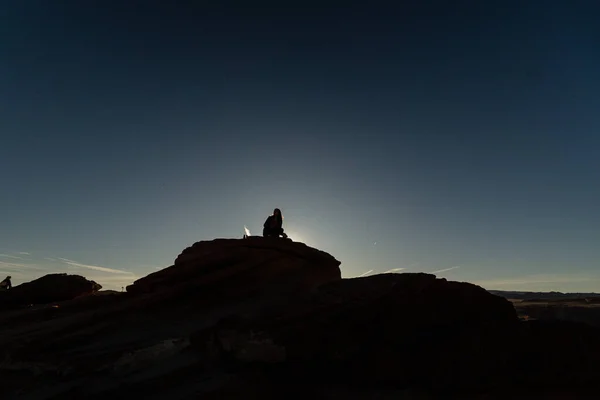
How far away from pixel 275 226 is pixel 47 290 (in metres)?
16.1

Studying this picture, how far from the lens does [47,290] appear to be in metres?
27.6

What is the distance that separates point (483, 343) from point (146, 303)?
14772 mm

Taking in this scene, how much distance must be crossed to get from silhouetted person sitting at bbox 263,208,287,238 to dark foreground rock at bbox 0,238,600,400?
496 centimetres

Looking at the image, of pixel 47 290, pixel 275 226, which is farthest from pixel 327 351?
pixel 47 290

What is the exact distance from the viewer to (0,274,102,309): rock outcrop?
26.8 m

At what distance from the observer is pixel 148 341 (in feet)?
55.4

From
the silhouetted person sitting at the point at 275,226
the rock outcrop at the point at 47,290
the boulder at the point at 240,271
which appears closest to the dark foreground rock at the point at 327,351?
the boulder at the point at 240,271

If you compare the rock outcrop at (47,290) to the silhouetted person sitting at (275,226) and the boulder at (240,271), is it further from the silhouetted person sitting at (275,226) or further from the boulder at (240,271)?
the silhouetted person sitting at (275,226)

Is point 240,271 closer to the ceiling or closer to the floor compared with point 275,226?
closer to the floor

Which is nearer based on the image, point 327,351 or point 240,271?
point 327,351

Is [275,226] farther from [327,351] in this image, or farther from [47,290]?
[47,290]

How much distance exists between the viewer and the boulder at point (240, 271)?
20875mm

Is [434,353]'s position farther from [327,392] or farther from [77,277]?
[77,277]

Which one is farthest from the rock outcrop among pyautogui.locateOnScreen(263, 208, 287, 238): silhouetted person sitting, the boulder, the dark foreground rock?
pyautogui.locateOnScreen(263, 208, 287, 238): silhouetted person sitting
